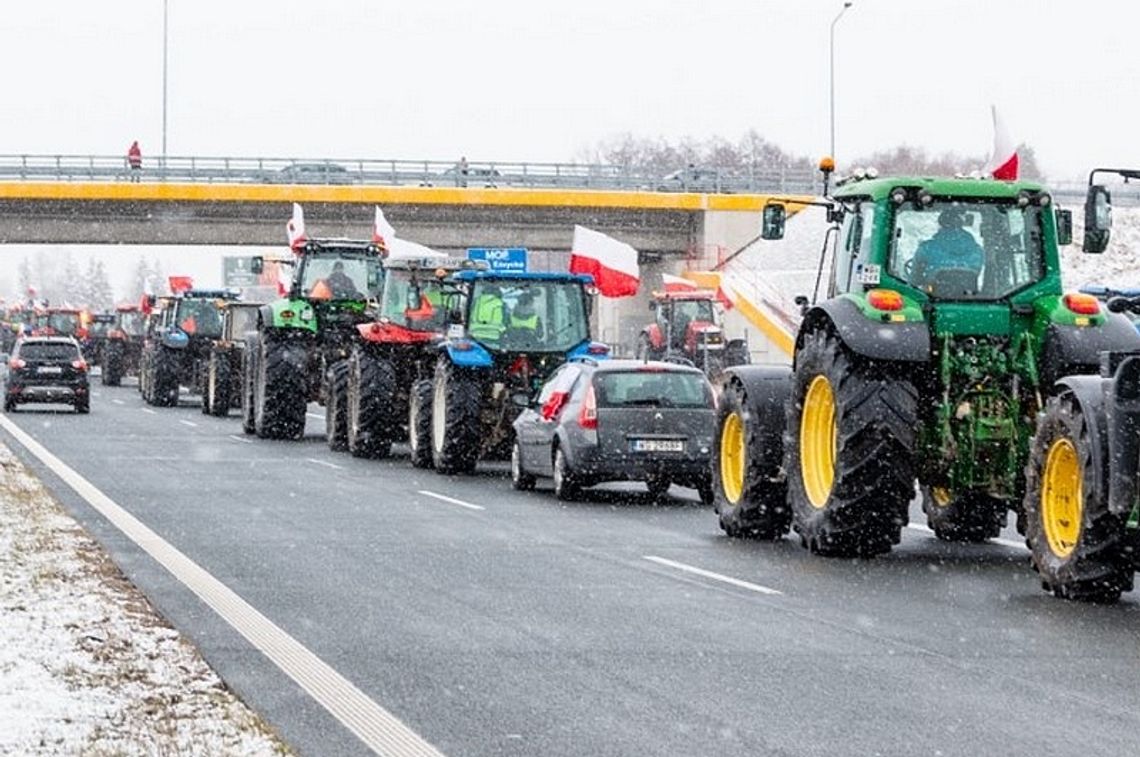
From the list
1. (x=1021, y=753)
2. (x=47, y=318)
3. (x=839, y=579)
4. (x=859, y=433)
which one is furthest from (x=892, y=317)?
(x=47, y=318)

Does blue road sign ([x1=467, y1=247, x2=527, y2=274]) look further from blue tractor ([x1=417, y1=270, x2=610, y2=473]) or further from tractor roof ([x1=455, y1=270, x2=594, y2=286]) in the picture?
blue tractor ([x1=417, y1=270, x2=610, y2=473])

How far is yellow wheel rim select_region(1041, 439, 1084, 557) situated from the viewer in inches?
559

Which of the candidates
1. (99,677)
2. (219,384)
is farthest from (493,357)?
(219,384)

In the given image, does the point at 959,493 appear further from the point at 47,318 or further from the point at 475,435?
the point at 47,318

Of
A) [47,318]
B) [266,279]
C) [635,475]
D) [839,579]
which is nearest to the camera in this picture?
[839,579]

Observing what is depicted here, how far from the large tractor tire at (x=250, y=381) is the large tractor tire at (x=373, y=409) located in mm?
5762

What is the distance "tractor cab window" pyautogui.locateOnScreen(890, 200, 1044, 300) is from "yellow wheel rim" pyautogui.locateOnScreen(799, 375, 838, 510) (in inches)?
41.4

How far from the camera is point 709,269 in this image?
73312mm

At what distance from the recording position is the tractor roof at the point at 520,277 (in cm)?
2833

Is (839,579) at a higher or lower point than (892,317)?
lower

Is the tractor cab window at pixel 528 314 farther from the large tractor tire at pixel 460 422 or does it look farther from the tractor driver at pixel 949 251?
the tractor driver at pixel 949 251

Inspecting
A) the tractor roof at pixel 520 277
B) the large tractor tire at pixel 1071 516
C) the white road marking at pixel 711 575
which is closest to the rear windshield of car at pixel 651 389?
the tractor roof at pixel 520 277

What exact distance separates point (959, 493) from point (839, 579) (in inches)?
118

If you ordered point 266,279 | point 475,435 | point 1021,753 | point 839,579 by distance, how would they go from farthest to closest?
point 266,279, point 475,435, point 839,579, point 1021,753
